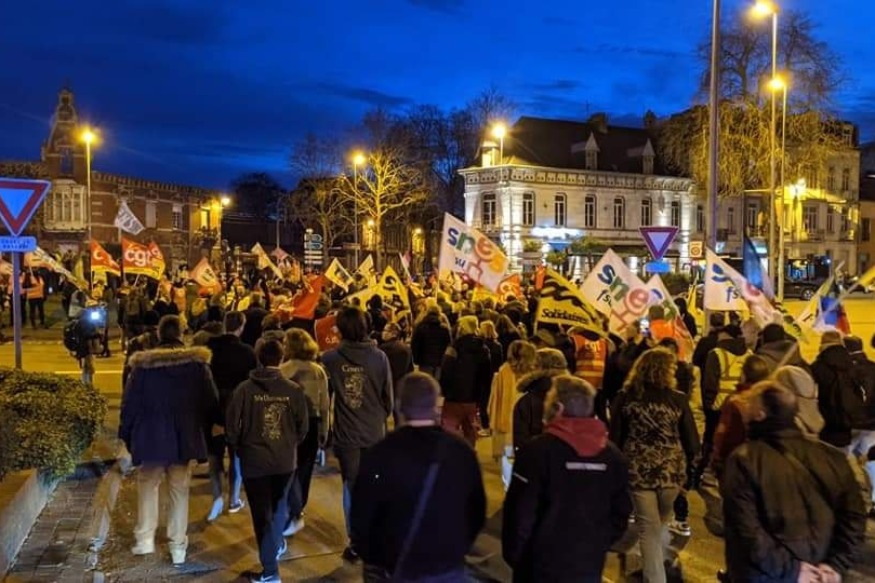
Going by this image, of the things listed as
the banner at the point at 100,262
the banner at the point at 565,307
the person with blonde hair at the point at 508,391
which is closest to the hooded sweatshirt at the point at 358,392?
the person with blonde hair at the point at 508,391

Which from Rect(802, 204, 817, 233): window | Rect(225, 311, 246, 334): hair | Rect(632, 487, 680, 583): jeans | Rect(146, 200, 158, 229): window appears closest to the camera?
Rect(632, 487, 680, 583): jeans

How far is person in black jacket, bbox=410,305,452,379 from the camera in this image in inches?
430

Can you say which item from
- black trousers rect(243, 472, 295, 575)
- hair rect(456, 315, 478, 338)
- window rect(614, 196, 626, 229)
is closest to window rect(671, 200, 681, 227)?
window rect(614, 196, 626, 229)

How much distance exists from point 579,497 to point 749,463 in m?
0.78

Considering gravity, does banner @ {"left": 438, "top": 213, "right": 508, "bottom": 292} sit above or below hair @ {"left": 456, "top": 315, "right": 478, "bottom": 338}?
above

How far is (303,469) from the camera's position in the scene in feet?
23.1

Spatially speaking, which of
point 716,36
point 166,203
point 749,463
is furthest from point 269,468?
point 166,203

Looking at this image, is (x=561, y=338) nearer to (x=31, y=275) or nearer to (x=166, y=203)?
(x=31, y=275)

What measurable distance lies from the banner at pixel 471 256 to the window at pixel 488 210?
42.3 m

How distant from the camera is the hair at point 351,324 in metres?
6.74

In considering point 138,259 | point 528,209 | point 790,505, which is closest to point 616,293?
point 790,505

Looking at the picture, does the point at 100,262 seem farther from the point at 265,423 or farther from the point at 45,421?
the point at 265,423

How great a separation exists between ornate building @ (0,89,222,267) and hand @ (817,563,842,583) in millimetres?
55531

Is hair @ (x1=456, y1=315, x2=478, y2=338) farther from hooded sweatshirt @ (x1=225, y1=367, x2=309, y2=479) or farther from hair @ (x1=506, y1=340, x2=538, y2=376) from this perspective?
hooded sweatshirt @ (x1=225, y1=367, x2=309, y2=479)
